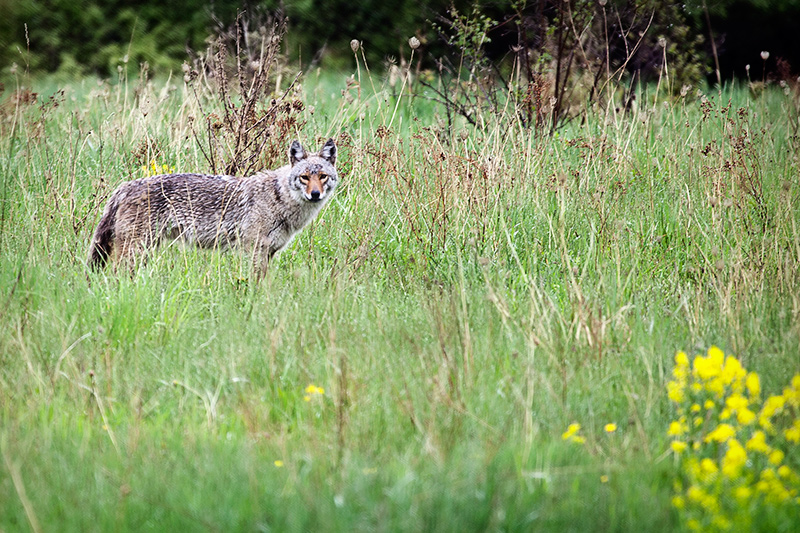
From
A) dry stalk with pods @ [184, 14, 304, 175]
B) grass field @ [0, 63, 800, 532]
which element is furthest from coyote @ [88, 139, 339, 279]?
dry stalk with pods @ [184, 14, 304, 175]

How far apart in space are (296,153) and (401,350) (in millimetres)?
2755

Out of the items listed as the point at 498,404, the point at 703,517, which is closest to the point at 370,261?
the point at 498,404

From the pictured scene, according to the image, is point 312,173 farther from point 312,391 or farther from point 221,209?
point 312,391

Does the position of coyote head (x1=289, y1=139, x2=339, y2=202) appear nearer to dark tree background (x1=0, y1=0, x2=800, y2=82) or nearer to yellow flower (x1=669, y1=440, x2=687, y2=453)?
yellow flower (x1=669, y1=440, x2=687, y2=453)

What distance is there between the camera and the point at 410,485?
2762 mm

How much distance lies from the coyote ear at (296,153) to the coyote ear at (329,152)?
6.2 inches

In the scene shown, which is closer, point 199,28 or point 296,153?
point 296,153

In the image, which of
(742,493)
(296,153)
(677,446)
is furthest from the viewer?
(296,153)

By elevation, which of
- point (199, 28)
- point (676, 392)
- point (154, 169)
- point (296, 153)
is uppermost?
point (199, 28)

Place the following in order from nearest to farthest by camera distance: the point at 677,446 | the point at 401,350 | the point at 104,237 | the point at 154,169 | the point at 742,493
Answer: the point at 742,493 → the point at 677,446 → the point at 401,350 → the point at 104,237 → the point at 154,169

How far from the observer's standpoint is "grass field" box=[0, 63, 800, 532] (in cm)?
276

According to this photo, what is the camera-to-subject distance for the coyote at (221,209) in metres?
5.79

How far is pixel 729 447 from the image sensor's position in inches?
120

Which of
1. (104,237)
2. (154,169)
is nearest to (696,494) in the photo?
(104,237)
